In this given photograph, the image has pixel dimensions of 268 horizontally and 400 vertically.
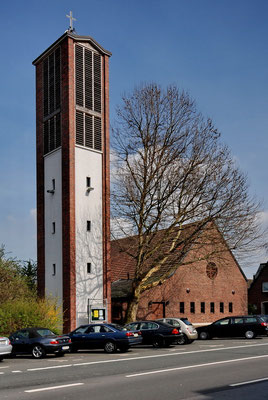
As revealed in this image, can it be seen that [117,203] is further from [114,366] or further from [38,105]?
[114,366]

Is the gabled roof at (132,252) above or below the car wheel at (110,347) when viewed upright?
above

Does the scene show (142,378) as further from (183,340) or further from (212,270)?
(212,270)

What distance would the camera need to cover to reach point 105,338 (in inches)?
954

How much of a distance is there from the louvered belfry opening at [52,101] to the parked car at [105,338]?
16.9 meters

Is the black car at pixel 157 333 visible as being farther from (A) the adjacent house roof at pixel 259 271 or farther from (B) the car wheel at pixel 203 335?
(A) the adjacent house roof at pixel 259 271

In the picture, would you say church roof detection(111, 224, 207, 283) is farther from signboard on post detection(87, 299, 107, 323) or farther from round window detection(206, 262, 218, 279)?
round window detection(206, 262, 218, 279)

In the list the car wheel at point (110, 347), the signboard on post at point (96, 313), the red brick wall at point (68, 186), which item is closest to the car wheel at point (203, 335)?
the signboard on post at point (96, 313)

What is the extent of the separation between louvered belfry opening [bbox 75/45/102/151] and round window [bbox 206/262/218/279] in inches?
675

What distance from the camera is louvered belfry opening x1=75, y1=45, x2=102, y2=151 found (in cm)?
3766

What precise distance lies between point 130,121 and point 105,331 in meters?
17.3

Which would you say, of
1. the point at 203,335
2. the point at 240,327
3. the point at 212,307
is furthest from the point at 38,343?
the point at 212,307

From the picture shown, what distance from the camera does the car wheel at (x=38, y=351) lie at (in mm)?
22906

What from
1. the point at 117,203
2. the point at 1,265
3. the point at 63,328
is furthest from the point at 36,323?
the point at 117,203

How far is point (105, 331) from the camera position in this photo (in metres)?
24.4
